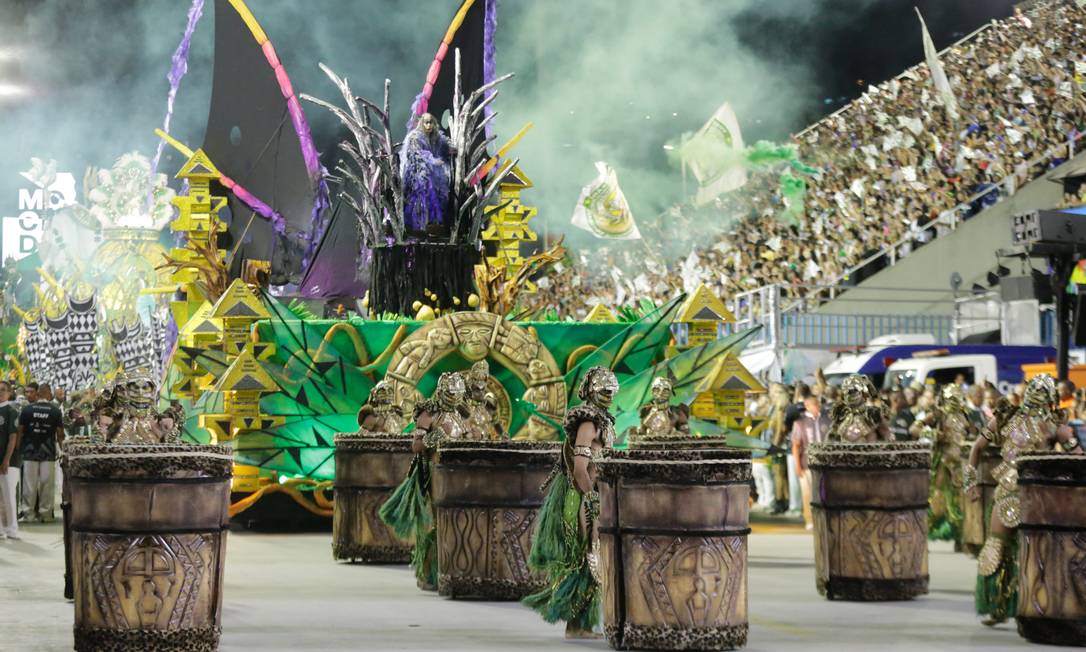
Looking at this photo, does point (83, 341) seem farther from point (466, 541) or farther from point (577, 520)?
point (577, 520)

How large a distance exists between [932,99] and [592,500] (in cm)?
2487

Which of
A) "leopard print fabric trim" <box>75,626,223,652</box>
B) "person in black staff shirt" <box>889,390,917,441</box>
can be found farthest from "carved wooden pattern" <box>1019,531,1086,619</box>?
"person in black staff shirt" <box>889,390,917,441</box>

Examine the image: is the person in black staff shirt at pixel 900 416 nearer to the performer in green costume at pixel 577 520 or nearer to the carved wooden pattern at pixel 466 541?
the carved wooden pattern at pixel 466 541

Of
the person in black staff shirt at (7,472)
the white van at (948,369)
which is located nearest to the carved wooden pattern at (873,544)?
→ the person in black staff shirt at (7,472)

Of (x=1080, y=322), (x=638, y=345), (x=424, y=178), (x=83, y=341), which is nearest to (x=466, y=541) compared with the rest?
(x=638, y=345)

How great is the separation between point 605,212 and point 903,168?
28.2ft

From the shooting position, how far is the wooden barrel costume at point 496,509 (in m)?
11.5

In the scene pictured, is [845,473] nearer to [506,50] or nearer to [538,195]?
[538,195]

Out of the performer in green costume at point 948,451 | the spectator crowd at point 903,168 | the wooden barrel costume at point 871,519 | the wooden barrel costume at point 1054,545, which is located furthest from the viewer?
the spectator crowd at point 903,168

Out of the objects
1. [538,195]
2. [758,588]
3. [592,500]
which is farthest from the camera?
[538,195]

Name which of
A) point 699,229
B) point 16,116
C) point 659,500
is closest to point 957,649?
point 659,500

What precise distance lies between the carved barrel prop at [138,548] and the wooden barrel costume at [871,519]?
492cm

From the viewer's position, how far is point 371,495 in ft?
48.1

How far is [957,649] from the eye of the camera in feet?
29.5
